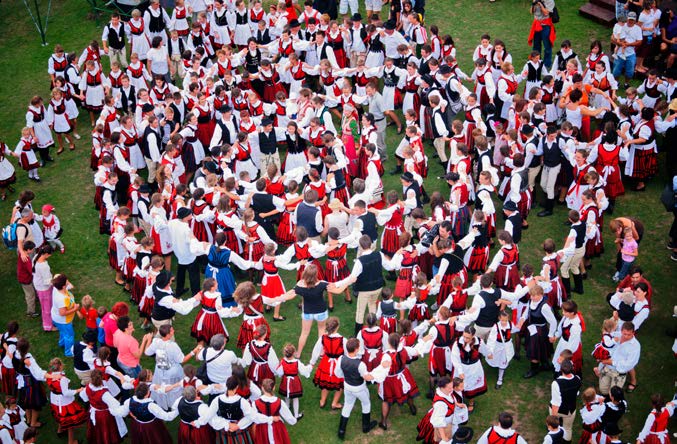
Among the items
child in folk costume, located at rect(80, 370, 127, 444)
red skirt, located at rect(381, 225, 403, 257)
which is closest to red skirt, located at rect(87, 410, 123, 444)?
child in folk costume, located at rect(80, 370, 127, 444)

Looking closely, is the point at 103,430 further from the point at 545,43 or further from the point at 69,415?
the point at 545,43

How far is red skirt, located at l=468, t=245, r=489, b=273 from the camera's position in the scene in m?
12.5

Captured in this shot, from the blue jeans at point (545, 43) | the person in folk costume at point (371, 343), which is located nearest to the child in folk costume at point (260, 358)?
the person in folk costume at point (371, 343)

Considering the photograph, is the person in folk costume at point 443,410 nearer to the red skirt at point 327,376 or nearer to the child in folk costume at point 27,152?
the red skirt at point 327,376

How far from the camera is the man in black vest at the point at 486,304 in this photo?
35.9 feet

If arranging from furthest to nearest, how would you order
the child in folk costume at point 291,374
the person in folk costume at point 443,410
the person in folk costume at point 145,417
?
the child in folk costume at point 291,374
the person in folk costume at point 145,417
the person in folk costume at point 443,410

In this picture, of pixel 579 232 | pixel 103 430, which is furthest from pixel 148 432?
pixel 579 232

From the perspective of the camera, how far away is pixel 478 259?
493 inches

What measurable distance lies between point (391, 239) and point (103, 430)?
15.8 feet

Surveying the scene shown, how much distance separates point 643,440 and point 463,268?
3.25 meters

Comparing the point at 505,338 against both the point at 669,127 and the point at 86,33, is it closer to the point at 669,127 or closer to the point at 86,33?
the point at 669,127

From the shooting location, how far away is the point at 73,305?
11.8 meters

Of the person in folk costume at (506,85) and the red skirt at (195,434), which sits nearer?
the red skirt at (195,434)

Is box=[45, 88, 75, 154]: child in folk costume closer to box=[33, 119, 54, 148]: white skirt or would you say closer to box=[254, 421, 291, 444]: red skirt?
box=[33, 119, 54, 148]: white skirt
